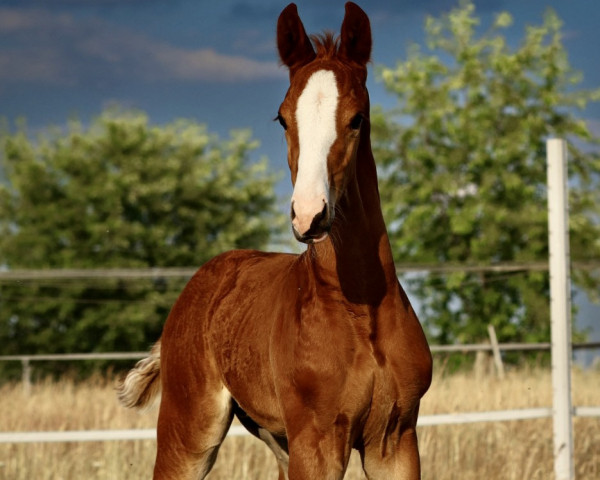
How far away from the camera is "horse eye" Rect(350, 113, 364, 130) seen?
259 centimetres

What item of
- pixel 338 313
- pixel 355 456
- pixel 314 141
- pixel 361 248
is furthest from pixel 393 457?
pixel 355 456

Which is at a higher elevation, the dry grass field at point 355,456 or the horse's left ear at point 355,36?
the horse's left ear at point 355,36

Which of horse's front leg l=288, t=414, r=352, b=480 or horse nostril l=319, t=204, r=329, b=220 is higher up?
horse nostril l=319, t=204, r=329, b=220

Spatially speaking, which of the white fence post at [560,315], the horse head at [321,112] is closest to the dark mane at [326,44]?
the horse head at [321,112]

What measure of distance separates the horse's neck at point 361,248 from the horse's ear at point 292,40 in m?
0.38

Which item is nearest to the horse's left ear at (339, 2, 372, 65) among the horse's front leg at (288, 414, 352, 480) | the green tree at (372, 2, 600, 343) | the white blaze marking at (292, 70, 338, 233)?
the white blaze marking at (292, 70, 338, 233)

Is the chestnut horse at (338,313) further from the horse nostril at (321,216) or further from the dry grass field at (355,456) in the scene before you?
the dry grass field at (355,456)

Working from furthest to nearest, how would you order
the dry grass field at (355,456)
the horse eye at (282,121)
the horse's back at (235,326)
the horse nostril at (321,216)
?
1. the dry grass field at (355,456)
2. the horse's back at (235,326)
3. the horse eye at (282,121)
4. the horse nostril at (321,216)

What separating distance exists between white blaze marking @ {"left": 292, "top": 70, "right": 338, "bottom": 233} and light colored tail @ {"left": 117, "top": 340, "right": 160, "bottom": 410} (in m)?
2.08

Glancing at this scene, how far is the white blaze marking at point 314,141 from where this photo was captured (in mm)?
2322

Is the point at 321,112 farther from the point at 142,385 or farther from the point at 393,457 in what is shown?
the point at 142,385

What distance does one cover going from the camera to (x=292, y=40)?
290 cm

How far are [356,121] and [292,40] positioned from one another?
0.48m

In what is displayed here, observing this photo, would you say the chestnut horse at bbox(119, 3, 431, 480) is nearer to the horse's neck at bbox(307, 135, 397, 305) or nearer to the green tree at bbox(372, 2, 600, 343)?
the horse's neck at bbox(307, 135, 397, 305)
